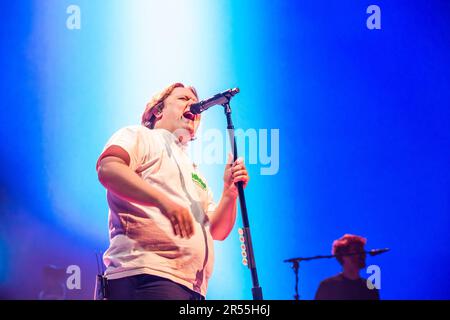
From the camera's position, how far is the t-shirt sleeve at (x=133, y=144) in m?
2.11

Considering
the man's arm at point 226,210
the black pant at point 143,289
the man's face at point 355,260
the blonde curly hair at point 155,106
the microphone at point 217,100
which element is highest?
the blonde curly hair at point 155,106

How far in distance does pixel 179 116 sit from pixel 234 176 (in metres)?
0.48

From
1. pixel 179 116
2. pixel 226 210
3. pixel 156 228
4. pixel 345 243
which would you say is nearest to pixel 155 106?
pixel 179 116

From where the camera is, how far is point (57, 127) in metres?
2.81

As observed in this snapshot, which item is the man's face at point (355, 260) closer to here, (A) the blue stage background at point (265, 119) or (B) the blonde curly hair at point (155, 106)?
(A) the blue stage background at point (265, 119)

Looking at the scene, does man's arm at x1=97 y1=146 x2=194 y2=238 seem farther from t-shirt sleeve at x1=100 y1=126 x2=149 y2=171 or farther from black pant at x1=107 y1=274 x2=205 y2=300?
black pant at x1=107 y1=274 x2=205 y2=300

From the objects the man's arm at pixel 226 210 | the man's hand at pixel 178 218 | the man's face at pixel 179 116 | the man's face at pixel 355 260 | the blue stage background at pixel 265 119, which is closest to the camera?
the man's hand at pixel 178 218

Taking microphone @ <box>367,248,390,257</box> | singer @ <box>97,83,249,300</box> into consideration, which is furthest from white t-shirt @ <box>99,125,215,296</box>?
microphone @ <box>367,248,390,257</box>

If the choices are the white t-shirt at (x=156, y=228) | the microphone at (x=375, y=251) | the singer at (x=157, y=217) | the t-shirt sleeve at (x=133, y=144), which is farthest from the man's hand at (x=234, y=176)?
the microphone at (x=375, y=251)

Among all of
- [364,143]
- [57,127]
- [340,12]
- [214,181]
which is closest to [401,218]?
[364,143]

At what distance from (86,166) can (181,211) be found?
1.10 m

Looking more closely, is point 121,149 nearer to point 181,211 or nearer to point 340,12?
point 181,211

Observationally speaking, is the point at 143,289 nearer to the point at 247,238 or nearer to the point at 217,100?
the point at 247,238

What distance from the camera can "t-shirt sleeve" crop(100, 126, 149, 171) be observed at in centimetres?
211
